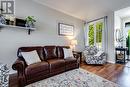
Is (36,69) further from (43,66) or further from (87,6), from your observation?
(87,6)

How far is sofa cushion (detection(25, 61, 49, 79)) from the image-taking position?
270 cm

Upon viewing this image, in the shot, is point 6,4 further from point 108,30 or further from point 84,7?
point 108,30

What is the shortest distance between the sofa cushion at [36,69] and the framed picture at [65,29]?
7.27 ft

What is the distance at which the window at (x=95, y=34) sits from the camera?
5539 mm

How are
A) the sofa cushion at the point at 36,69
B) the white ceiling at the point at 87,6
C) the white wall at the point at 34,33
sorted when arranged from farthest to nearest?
1. the white ceiling at the point at 87,6
2. the white wall at the point at 34,33
3. the sofa cushion at the point at 36,69

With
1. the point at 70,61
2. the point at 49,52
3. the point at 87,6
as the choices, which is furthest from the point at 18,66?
the point at 87,6

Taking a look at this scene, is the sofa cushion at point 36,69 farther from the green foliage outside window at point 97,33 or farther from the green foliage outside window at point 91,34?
the green foliage outside window at point 91,34

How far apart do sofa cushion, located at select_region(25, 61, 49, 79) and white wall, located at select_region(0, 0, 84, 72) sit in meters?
1.18

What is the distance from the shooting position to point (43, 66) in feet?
9.82

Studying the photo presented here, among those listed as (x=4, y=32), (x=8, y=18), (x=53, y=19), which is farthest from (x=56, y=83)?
(x=53, y=19)

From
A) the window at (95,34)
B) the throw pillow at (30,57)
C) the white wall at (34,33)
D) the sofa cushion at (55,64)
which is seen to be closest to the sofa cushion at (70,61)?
the sofa cushion at (55,64)

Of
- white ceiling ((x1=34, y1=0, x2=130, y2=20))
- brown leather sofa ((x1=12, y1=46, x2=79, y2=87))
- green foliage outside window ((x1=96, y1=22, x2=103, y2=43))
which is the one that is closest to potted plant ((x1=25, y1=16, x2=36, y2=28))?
brown leather sofa ((x1=12, y1=46, x2=79, y2=87))

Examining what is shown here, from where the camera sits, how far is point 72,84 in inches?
104

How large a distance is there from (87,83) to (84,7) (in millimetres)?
3189
